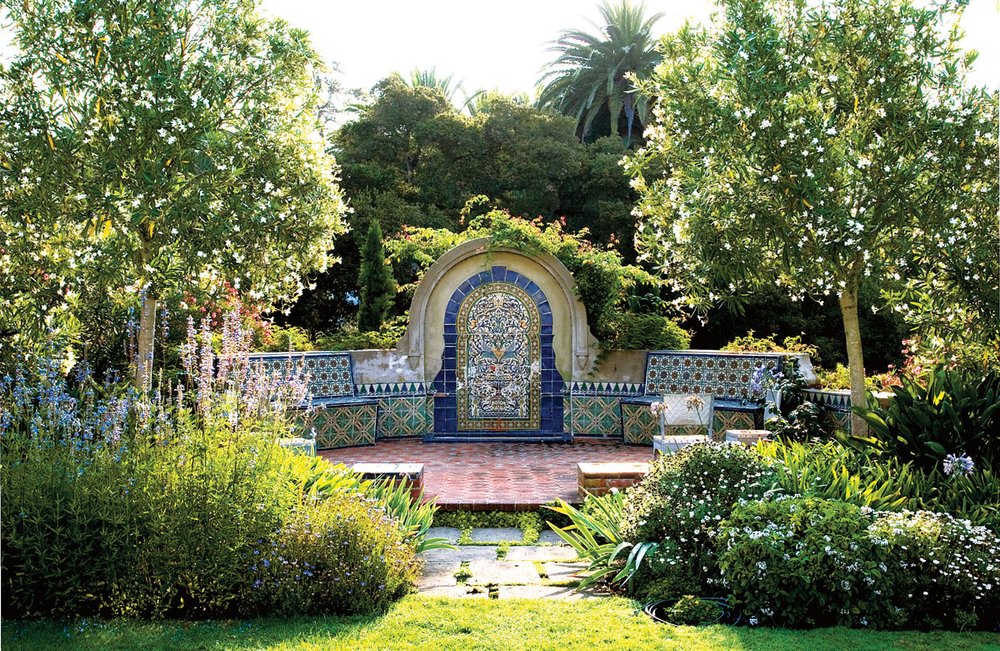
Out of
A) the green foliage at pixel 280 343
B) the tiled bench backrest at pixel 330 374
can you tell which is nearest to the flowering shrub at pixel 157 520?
the tiled bench backrest at pixel 330 374

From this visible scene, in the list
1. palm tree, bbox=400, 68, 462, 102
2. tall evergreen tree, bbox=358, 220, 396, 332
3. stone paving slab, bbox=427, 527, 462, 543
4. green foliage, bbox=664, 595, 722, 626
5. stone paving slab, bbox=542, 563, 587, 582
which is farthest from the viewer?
palm tree, bbox=400, 68, 462, 102

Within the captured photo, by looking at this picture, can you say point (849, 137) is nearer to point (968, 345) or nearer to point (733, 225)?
point (733, 225)

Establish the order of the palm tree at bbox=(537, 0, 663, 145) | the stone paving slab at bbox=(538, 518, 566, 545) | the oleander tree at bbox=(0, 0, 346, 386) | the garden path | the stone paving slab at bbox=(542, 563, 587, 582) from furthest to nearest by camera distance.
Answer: the palm tree at bbox=(537, 0, 663, 145)
the stone paving slab at bbox=(538, 518, 566, 545)
the oleander tree at bbox=(0, 0, 346, 386)
the stone paving slab at bbox=(542, 563, 587, 582)
the garden path

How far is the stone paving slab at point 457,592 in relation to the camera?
5.42 meters

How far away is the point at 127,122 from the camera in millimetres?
6629

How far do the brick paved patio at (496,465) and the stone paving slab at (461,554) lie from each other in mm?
1305

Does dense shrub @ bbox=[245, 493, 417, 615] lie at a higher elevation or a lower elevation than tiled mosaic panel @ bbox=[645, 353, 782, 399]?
lower

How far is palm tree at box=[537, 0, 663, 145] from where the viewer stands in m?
27.4

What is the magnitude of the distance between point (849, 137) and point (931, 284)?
1.47m

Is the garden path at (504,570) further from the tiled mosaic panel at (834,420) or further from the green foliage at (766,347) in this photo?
the green foliage at (766,347)

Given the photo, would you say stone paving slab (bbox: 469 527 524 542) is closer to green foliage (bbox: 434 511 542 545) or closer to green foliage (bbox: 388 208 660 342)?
green foliage (bbox: 434 511 542 545)

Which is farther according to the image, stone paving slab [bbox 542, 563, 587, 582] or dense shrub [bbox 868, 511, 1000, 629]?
stone paving slab [bbox 542, 563, 587, 582]

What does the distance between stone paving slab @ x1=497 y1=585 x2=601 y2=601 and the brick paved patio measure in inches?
101

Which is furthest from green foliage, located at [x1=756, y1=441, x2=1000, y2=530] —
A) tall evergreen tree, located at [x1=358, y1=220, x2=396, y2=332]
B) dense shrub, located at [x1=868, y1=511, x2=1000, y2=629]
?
tall evergreen tree, located at [x1=358, y1=220, x2=396, y2=332]
